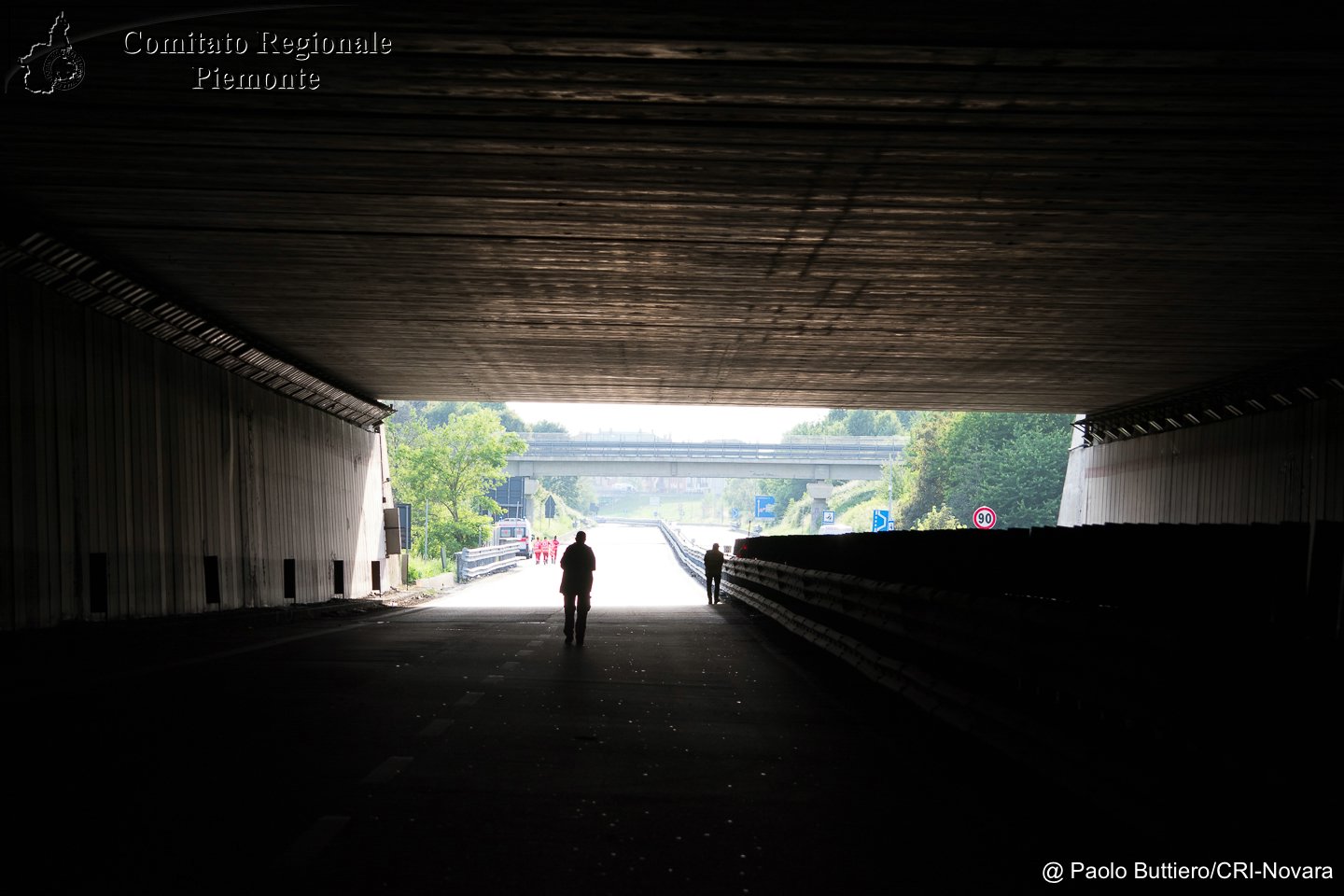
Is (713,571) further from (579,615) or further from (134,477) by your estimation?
(134,477)

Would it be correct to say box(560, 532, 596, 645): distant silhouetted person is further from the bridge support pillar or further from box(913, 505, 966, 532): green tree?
box(913, 505, 966, 532): green tree

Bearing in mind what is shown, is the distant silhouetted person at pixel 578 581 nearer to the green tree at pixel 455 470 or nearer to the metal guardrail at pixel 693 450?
the green tree at pixel 455 470

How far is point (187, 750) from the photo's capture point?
812 centimetres

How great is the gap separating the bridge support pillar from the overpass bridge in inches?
84.1

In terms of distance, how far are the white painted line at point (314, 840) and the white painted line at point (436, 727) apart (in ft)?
9.20

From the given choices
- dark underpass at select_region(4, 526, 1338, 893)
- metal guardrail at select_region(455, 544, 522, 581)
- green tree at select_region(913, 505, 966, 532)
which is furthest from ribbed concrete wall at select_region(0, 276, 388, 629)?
green tree at select_region(913, 505, 966, 532)

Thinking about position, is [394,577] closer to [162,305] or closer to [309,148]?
[162,305]

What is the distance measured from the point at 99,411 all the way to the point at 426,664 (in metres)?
7.84

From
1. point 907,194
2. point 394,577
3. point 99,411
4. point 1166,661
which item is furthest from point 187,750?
point 394,577

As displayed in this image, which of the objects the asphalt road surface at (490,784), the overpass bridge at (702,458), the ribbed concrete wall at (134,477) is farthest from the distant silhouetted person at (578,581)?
the overpass bridge at (702,458)

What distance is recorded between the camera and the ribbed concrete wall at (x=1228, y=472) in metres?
25.6

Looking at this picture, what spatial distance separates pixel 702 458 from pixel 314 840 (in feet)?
299

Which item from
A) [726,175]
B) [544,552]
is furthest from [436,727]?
[544,552]

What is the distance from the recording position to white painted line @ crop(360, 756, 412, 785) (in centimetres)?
731
